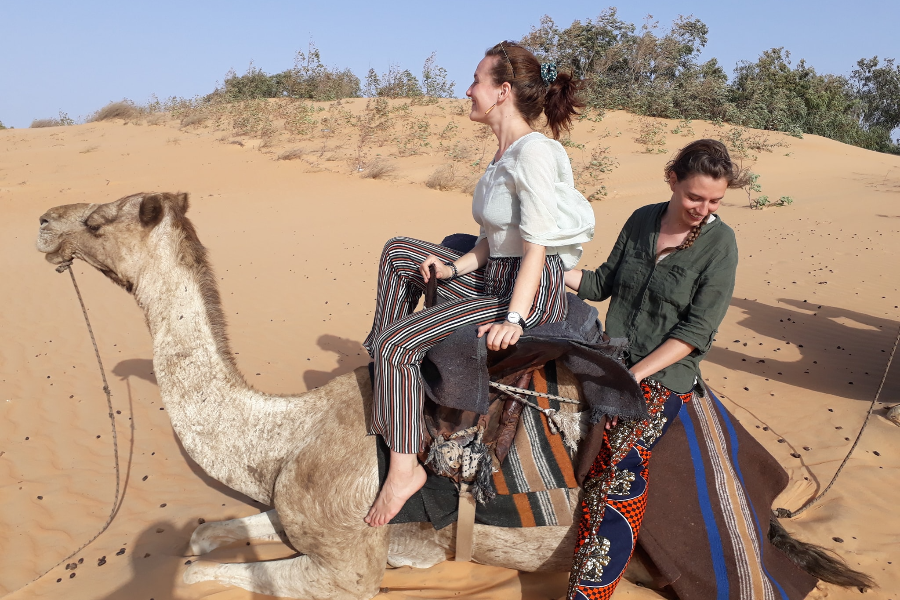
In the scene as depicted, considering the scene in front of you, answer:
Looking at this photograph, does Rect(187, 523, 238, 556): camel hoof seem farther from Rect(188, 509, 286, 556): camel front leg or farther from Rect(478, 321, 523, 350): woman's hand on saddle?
Rect(478, 321, 523, 350): woman's hand on saddle

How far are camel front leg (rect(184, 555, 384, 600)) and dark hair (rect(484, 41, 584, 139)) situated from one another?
7.43 ft

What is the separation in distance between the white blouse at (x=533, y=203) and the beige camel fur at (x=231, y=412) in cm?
106

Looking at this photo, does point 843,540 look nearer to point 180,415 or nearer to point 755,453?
point 755,453

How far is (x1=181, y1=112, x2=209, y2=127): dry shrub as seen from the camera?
24.5m

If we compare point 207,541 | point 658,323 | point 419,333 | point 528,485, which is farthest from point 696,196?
point 207,541

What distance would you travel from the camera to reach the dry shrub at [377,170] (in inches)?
712

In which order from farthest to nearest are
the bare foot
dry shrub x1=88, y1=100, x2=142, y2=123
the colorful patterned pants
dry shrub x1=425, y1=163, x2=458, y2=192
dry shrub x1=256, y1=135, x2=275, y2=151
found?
dry shrub x1=88, y1=100, x2=142, y2=123
dry shrub x1=256, y1=135, x2=275, y2=151
dry shrub x1=425, y1=163, x2=458, y2=192
the bare foot
the colorful patterned pants

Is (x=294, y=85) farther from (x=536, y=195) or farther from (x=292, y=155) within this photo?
(x=536, y=195)

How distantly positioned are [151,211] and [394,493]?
6.00ft

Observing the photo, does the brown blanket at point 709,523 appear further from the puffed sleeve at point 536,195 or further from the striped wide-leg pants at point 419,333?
the puffed sleeve at point 536,195

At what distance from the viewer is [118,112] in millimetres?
27531

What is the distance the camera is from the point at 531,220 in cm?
238

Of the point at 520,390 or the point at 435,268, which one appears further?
the point at 435,268

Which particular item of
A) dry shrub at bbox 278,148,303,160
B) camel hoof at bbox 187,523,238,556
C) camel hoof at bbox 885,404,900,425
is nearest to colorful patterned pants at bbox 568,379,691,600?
camel hoof at bbox 187,523,238,556
